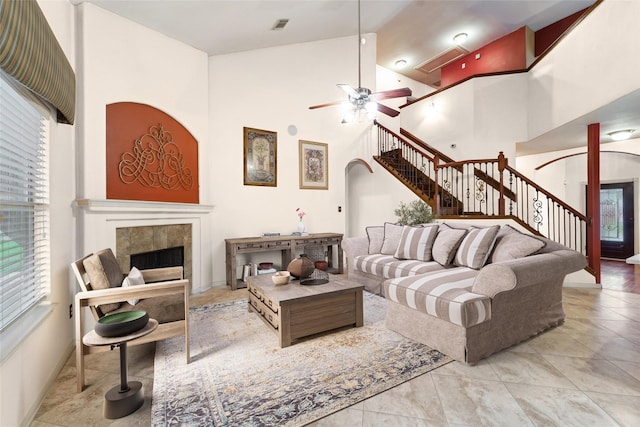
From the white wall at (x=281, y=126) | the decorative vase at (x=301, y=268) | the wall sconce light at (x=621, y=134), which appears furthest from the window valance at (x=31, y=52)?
the wall sconce light at (x=621, y=134)

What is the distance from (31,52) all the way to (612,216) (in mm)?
10561

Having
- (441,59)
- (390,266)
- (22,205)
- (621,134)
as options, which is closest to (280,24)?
(390,266)

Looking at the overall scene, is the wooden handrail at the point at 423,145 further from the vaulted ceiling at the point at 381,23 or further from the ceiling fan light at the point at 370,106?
the ceiling fan light at the point at 370,106

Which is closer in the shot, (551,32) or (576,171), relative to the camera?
(551,32)

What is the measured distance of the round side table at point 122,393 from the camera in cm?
169

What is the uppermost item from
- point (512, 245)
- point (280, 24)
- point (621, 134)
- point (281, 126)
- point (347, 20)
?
point (347, 20)

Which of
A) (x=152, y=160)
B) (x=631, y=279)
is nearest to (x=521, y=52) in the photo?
(x=631, y=279)

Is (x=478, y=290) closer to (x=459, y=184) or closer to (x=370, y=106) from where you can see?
(x=370, y=106)

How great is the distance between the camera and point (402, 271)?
3.49 m

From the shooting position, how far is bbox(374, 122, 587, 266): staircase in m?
5.57

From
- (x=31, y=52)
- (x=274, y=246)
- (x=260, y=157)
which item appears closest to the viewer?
(x=31, y=52)

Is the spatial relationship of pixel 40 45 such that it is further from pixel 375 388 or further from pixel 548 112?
pixel 548 112

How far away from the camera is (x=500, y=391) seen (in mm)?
1854

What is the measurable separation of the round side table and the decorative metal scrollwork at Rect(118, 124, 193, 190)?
226 centimetres
